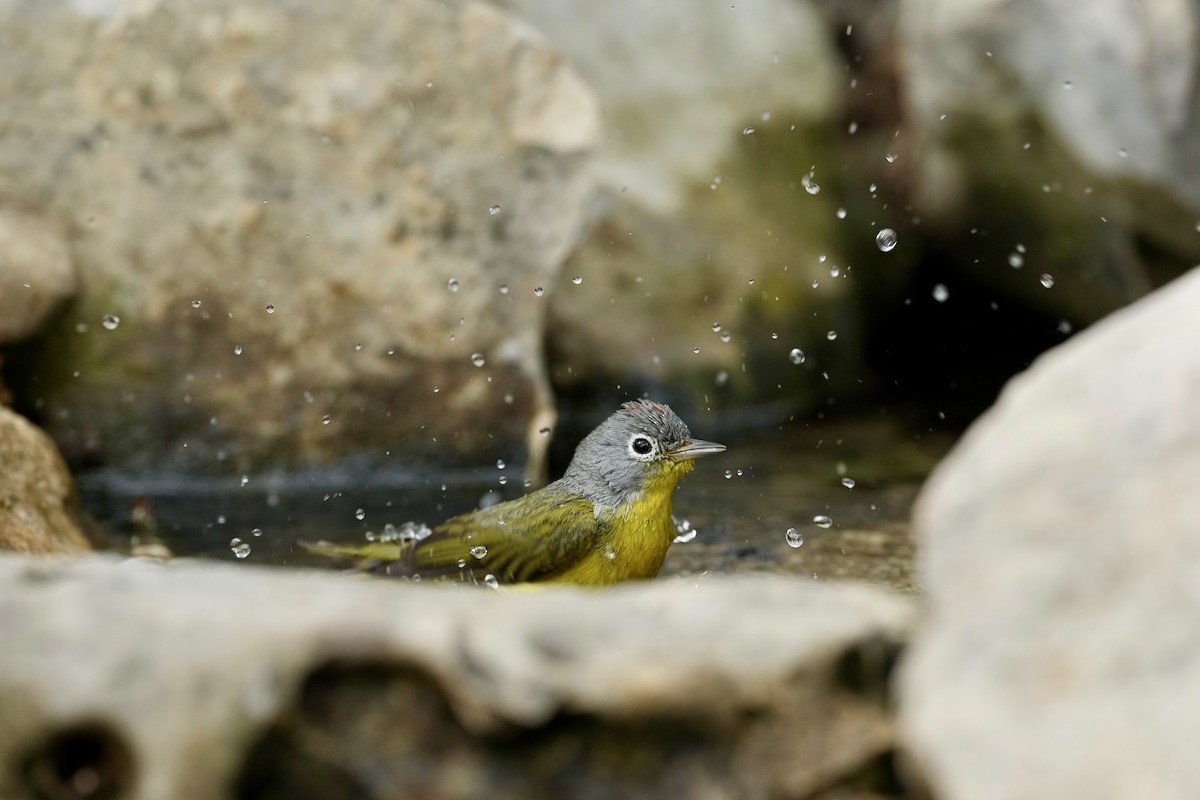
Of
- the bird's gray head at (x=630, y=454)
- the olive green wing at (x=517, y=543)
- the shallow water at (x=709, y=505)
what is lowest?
the shallow water at (x=709, y=505)

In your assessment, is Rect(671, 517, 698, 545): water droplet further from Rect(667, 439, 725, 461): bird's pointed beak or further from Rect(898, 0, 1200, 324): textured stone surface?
Rect(898, 0, 1200, 324): textured stone surface

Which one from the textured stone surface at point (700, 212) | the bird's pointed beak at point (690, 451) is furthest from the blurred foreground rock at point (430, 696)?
the textured stone surface at point (700, 212)

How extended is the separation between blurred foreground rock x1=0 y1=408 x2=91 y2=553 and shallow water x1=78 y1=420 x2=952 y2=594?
59 centimetres

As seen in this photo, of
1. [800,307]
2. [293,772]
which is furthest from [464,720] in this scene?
[800,307]

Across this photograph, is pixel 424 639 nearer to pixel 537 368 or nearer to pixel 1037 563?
pixel 1037 563

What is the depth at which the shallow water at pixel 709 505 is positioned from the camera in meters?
6.11

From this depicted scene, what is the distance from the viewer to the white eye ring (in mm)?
5652

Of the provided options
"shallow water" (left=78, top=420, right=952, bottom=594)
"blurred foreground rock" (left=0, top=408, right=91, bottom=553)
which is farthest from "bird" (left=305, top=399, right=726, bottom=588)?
"blurred foreground rock" (left=0, top=408, right=91, bottom=553)

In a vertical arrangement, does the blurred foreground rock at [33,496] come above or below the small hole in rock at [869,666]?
below

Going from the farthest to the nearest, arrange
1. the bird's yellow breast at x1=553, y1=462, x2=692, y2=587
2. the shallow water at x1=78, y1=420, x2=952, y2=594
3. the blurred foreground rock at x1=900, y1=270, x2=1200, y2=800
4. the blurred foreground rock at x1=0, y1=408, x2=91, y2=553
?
the shallow water at x1=78, y1=420, x2=952, y2=594 → the bird's yellow breast at x1=553, y1=462, x2=692, y2=587 → the blurred foreground rock at x1=0, y1=408, x2=91, y2=553 → the blurred foreground rock at x1=900, y1=270, x2=1200, y2=800

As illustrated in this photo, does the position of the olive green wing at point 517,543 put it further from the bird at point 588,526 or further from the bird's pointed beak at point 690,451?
the bird's pointed beak at point 690,451

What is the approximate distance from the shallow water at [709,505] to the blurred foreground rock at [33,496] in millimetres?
593

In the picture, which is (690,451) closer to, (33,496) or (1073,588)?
(33,496)

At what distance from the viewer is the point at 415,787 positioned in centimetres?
252
